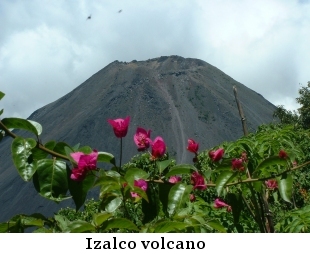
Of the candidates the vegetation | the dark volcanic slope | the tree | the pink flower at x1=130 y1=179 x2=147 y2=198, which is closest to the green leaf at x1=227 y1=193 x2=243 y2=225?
the vegetation

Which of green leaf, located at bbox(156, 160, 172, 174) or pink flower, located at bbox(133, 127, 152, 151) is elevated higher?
pink flower, located at bbox(133, 127, 152, 151)

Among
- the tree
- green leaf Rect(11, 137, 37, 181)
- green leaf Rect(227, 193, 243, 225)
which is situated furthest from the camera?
the tree

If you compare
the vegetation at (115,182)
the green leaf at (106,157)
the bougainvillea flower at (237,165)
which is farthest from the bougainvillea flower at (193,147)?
the green leaf at (106,157)

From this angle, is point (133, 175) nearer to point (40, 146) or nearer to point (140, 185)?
point (140, 185)

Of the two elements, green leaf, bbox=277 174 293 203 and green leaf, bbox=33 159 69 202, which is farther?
green leaf, bbox=277 174 293 203

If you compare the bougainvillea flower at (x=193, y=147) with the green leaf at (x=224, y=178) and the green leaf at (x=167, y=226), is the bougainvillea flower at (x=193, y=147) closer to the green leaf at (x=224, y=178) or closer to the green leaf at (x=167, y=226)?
the green leaf at (x=224, y=178)

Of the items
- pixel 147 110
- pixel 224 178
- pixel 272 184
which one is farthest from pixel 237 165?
pixel 147 110

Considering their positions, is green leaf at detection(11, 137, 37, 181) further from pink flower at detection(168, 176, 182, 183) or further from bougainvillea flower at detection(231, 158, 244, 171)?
bougainvillea flower at detection(231, 158, 244, 171)
